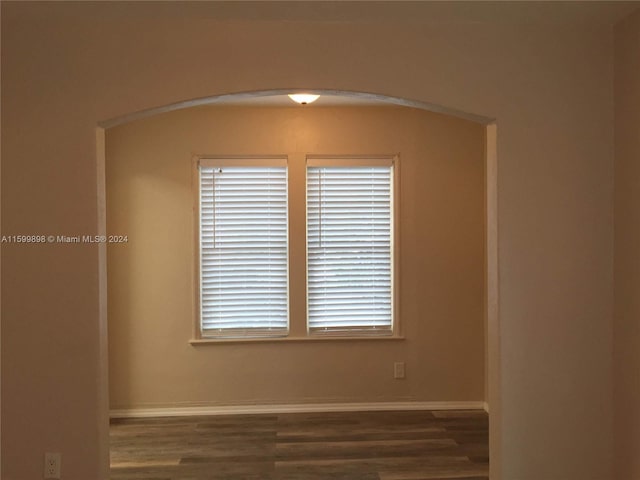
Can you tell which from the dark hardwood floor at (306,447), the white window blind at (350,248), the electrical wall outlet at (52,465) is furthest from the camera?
the white window blind at (350,248)

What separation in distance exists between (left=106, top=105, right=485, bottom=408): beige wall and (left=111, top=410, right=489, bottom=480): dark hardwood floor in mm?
254

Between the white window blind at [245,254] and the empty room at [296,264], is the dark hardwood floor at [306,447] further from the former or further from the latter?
the white window blind at [245,254]

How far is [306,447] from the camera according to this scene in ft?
13.0

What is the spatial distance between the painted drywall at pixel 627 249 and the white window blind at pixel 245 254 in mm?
2617

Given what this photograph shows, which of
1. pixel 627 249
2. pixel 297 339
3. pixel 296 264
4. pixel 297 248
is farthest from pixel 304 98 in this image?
pixel 627 249

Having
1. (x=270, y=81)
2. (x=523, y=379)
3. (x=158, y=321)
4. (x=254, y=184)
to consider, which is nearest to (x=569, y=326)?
(x=523, y=379)

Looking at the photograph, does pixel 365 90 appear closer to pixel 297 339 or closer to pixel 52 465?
pixel 52 465

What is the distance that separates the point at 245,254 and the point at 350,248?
2.94ft

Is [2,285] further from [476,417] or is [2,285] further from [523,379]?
[476,417]

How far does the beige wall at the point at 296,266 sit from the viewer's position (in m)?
4.61

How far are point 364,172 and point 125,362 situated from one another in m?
2.57

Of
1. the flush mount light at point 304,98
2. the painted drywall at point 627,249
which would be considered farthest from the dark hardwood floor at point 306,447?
the flush mount light at point 304,98

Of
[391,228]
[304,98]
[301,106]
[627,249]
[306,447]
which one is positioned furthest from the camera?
[391,228]

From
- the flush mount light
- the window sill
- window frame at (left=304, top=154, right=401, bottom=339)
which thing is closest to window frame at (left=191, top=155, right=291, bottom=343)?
the window sill
